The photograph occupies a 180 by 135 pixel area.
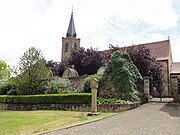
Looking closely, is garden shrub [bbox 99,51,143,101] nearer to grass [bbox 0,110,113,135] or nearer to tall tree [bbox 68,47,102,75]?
grass [bbox 0,110,113,135]

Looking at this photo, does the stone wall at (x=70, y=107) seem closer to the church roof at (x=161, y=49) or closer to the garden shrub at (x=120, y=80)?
the garden shrub at (x=120, y=80)

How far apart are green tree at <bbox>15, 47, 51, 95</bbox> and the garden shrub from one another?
8.28 metres

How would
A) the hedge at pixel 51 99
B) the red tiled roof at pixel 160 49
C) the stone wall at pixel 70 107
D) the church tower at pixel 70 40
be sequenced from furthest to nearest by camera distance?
the church tower at pixel 70 40 < the red tiled roof at pixel 160 49 < the hedge at pixel 51 99 < the stone wall at pixel 70 107

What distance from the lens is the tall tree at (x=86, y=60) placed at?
36.1m

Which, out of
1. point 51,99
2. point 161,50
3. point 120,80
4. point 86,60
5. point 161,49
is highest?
point 161,49

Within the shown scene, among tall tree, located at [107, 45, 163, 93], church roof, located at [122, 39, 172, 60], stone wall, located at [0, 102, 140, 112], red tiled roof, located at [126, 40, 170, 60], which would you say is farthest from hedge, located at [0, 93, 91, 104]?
red tiled roof, located at [126, 40, 170, 60]

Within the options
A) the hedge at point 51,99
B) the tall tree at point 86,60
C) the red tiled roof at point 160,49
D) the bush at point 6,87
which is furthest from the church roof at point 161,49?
the hedge at point 51,99

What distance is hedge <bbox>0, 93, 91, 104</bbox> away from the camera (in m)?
18.4

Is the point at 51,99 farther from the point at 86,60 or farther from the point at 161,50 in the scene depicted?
the point at 161,50

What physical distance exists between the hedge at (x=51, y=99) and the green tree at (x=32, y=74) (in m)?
1.73

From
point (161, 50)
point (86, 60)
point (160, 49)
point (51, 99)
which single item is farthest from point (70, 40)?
point (51, 99)

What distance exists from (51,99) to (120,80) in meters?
6.18

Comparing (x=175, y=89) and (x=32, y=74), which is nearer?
(x=175, y=89)

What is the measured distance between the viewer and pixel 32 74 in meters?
25.5
